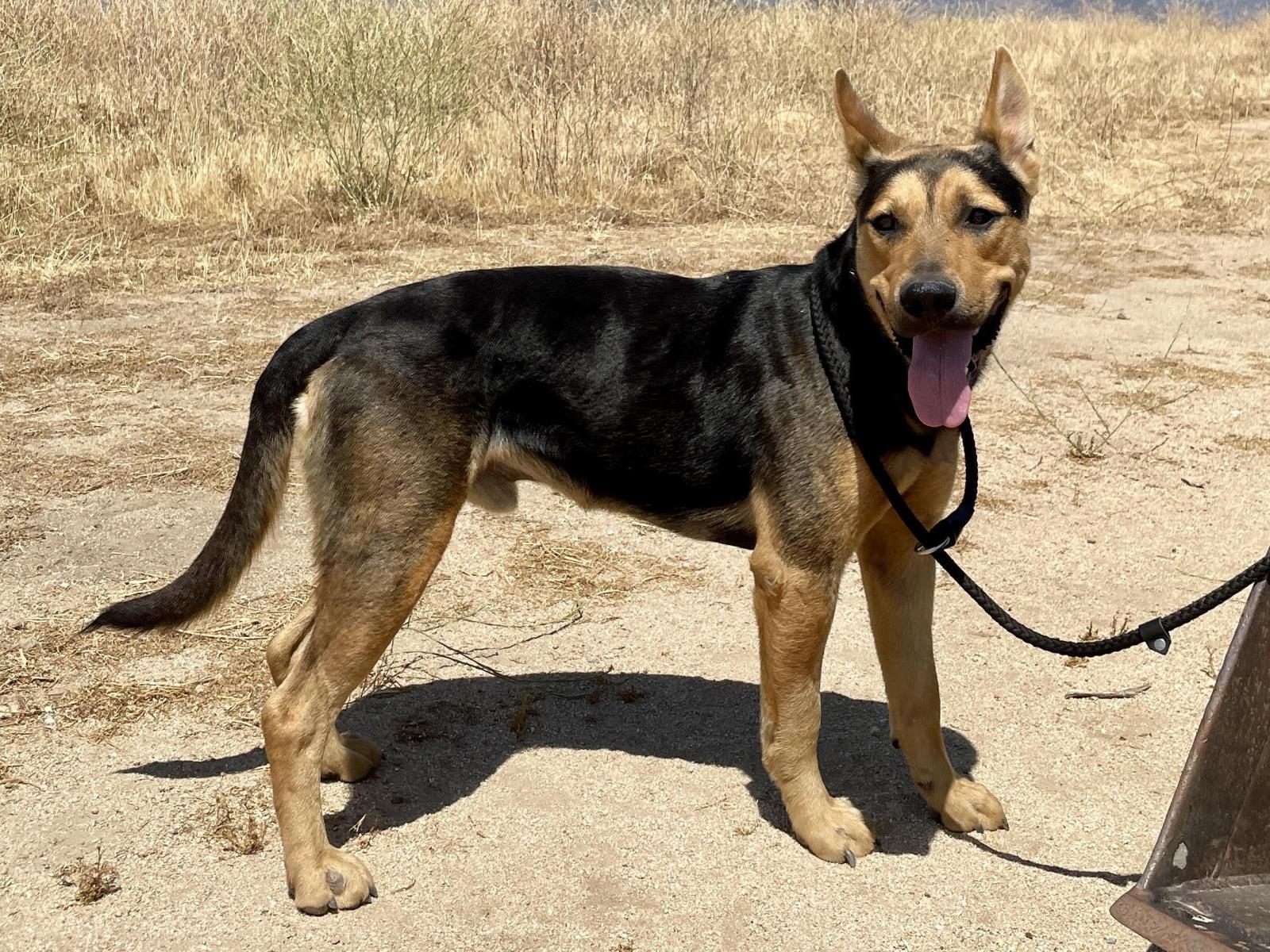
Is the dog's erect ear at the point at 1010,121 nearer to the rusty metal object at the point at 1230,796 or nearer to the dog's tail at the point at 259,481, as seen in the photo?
the rusty metal object at the point at 1230,796

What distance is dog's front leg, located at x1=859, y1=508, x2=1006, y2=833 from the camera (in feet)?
13.1

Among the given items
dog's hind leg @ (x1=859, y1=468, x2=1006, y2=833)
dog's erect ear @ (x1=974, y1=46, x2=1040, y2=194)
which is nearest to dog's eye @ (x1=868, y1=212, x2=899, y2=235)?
dog's erect ear @ (x1=974, y1=46, x2=1040, y2=194)

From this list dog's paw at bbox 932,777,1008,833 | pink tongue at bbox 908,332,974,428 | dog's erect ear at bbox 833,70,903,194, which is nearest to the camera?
pink tongue at bbox 908,332,974,428

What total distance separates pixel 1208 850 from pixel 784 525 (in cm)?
143

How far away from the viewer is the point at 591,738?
451cm

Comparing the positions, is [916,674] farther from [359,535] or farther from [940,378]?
[359,535]

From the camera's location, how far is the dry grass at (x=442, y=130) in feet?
39.3

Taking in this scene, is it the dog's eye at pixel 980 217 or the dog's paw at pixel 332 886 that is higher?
the dog's eye at pixel 980 217

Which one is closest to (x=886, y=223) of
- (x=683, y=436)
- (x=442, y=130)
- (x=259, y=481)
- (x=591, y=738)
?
(x=683, y=436)

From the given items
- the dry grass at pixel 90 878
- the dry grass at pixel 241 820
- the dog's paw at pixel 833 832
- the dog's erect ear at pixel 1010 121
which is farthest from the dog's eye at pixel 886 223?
the dry grass at pixel 90 878

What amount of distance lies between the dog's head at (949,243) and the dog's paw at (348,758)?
2093 millimetres

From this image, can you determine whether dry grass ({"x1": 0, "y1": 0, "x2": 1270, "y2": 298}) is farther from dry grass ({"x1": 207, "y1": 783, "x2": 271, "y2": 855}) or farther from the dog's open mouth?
the dog's open mouth

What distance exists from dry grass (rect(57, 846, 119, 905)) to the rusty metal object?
104 inches

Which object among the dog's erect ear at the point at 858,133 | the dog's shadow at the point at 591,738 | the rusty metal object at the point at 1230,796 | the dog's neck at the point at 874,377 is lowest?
the dog's shadow at the point at 591,738
